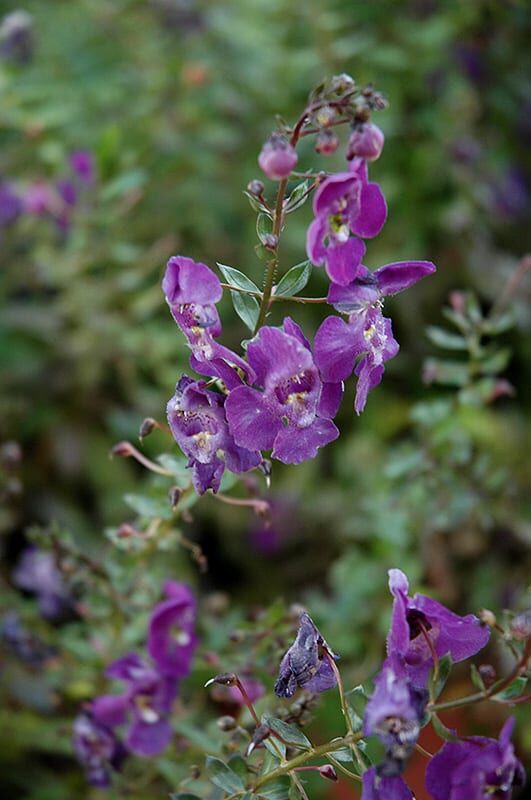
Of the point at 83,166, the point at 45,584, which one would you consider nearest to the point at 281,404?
the point at 45,584

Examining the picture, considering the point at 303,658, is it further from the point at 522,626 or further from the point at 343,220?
the point at 343,220

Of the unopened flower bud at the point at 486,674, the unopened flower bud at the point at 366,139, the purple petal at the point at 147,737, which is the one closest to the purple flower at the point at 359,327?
the unopened flower bud at the point at 366,139

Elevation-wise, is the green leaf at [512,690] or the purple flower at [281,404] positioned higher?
the purple flower at [281,404]

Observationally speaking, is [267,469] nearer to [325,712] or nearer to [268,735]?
[268,735]

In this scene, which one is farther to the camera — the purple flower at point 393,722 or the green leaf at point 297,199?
the green leaf at point 297,199

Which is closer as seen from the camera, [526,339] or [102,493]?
[102,493]

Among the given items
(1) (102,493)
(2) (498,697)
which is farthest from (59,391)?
(2) (498,697)

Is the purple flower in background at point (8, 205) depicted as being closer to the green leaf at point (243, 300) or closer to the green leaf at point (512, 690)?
the green leaf at point (243, 300)
